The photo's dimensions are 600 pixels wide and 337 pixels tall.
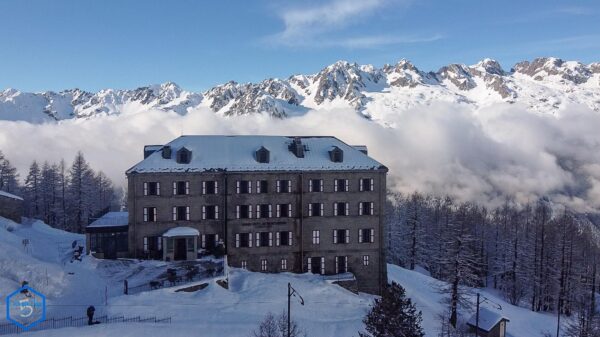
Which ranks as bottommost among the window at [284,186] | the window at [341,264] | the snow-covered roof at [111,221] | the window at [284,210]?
the window at [341,264]

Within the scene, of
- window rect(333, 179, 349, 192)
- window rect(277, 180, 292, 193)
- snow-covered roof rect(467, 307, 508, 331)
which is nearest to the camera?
snow-covered roof rect(467, 307, 508, 331)

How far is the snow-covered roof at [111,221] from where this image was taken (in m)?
54.0

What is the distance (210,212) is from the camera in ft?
180

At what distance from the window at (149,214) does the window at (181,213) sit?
2350 mm

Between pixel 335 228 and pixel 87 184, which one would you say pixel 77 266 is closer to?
pixel 335 228

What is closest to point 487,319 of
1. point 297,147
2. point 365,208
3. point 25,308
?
point 365,208

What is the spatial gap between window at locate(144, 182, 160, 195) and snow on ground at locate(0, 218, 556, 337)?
26.3 ft

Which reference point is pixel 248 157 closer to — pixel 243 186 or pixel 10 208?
pixel 243 186

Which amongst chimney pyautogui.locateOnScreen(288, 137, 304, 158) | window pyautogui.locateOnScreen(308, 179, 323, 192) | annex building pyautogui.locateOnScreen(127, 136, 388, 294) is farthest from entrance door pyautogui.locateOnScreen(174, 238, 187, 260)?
chimney pyautogui.locateOnScreen(288, 137, 304, 158)

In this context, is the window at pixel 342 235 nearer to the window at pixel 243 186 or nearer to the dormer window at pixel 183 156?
the window at pixel 243 186

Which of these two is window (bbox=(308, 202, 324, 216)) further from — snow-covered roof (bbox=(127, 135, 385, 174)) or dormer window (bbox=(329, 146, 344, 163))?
dormer window (bbox=(329, 146, 344, 163))

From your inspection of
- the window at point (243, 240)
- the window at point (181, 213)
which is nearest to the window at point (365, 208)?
the window at point (243, 240)

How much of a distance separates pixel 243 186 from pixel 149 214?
11.4m

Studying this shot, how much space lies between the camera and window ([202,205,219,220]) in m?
54.8
